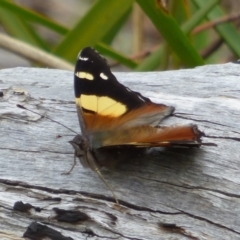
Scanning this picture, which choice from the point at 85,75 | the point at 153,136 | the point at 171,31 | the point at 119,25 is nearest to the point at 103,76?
the point at 85,75

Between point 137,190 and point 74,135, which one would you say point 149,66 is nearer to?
point 74,135

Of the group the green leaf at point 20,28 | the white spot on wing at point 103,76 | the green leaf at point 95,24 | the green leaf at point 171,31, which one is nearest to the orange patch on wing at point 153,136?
the white spot on wing at point 103,76

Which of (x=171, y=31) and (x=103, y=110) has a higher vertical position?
(x=171, y=31)

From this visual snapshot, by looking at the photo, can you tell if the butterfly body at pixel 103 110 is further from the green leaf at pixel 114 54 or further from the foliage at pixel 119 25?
the green leaf at pixel 114 54

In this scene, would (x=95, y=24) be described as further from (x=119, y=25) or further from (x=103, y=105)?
(x=103, y=105)

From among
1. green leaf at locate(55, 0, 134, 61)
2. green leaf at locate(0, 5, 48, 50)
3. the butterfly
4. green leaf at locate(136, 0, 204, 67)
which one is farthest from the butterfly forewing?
green leaf at locate(0, 5, 48, 50)

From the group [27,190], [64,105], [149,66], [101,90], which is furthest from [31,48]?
[27,190]
